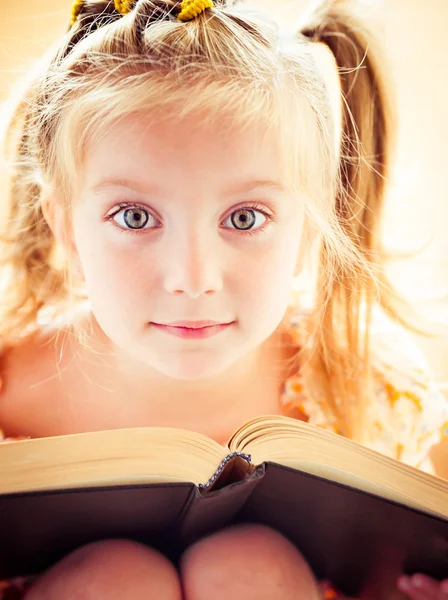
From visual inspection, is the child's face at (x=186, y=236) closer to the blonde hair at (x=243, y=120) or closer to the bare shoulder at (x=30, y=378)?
the blonde hair at (x=243, y=120)

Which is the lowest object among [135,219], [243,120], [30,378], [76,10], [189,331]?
[30,378]

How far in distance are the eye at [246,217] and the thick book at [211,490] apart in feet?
0.70

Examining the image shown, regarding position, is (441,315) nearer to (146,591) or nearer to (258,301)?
(258,301)

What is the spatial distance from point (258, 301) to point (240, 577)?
29 centimetres

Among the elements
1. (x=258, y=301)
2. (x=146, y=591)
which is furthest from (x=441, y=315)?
(x=146, y=591)

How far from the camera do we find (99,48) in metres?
0.61

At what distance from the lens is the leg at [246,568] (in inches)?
23.2

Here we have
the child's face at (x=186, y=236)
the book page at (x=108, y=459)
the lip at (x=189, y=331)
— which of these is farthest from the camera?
the lip at (x=189, y=331)

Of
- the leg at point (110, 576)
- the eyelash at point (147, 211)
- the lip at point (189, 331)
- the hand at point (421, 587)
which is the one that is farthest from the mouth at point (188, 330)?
the hand at point (421, 587)

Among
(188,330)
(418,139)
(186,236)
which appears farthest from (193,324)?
(418,139)

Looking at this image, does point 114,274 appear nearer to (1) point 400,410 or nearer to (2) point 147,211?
(2) point 147,211

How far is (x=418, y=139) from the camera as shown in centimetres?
100

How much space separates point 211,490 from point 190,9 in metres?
0.46

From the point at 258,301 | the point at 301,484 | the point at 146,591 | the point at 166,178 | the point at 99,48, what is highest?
the point at 99,48
